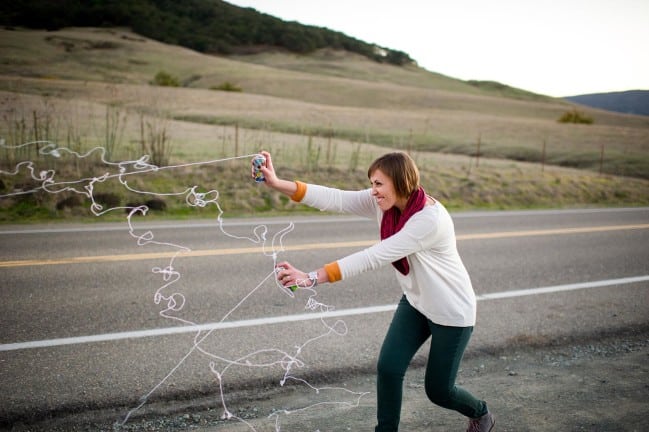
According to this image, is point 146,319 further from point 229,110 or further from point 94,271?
point 229,110

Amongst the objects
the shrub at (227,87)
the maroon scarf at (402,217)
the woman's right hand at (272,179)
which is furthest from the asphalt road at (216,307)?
the shrub at (227,87)

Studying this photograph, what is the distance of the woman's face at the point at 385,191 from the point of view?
3.07 m

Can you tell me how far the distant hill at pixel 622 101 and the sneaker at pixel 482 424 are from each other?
77.3m

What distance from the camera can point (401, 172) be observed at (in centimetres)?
304

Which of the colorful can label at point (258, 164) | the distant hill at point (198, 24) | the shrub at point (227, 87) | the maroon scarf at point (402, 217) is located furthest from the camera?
the distant hill at point (198, 24)

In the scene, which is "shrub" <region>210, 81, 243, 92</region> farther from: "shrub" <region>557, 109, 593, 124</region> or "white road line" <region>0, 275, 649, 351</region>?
"white road line" <region>0, 275, 649, 351</region>

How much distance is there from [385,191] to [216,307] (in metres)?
3.30

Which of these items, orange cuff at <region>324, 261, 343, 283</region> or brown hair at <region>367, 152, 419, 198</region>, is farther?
brown hair at <region>367, 152, 419, 198</region>

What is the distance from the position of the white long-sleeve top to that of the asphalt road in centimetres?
108

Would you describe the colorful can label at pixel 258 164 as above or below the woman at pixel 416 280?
above

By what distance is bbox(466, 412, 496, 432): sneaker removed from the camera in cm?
344

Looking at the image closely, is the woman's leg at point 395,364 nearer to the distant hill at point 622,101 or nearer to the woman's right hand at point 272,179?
the woman's right hand at point 272,179

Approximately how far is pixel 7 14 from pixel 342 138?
5499cm

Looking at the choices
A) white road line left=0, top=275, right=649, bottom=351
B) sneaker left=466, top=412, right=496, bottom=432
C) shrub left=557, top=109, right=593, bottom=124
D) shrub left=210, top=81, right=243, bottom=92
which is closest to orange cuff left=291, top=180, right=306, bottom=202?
sneaker left=466, top=412, right=496, bottom=432
